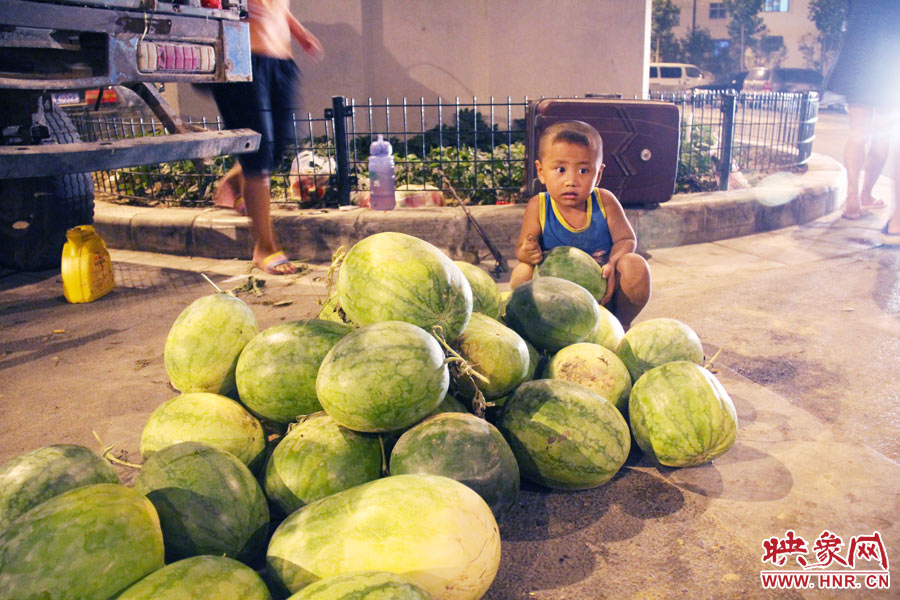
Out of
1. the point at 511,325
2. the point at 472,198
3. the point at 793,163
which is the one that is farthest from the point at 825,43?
the point at 511,325

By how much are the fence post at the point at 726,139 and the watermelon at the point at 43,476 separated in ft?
22.7

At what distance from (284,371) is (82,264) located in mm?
3295

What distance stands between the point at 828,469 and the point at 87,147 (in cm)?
403

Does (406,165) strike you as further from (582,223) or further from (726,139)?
(726,139)

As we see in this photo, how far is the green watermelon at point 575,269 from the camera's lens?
3.46m

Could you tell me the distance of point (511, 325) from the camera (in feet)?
9.45

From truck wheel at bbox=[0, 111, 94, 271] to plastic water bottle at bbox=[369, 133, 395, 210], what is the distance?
2.29 meters

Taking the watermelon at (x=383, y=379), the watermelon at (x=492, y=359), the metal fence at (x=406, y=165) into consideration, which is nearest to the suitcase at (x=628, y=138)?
the metal fence at (x=406, y=165)

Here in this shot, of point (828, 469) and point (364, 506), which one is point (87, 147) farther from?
point (828, 469)

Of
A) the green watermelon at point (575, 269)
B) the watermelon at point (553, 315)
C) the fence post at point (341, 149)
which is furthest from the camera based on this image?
the fence post at point (341, 149)

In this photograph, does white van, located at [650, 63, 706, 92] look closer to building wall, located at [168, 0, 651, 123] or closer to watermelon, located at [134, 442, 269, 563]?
building wall, located at [168, 0, 651, 123]

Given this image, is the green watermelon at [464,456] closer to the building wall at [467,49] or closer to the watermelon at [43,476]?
the watermelon at [43,476]

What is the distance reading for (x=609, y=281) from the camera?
3680 millimetres

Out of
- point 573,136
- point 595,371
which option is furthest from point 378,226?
point 595,371
